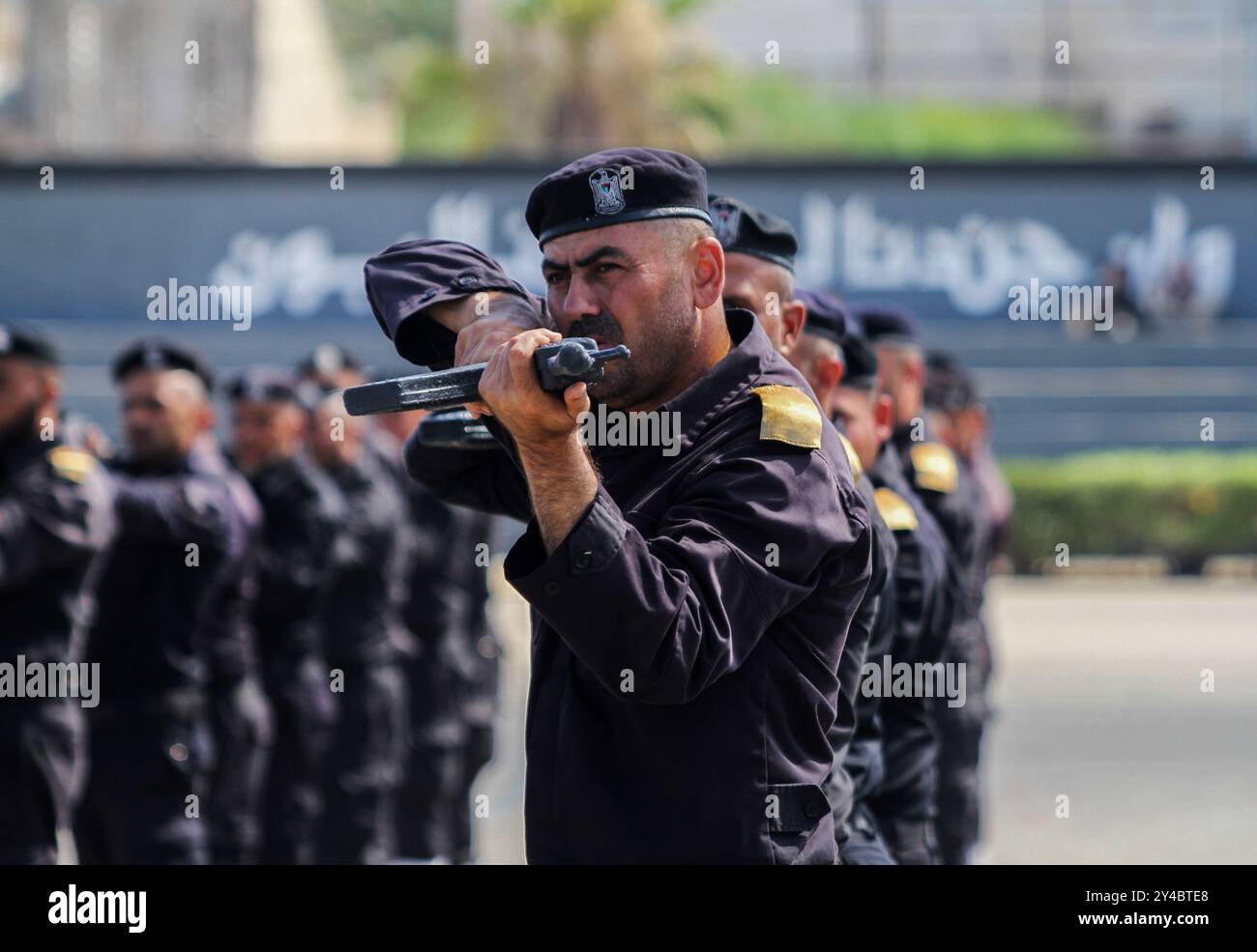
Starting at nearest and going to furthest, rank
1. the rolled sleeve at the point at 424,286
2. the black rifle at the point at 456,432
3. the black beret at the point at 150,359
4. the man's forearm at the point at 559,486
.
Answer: the man's forearm at the point at 559,486
the rolled sleeve at the point at 424,286
the black rifle at the point at 456,432
the black beret at the point at 150,359

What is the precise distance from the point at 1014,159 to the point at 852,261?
2.07m

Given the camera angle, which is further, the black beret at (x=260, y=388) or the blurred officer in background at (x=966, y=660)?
→ the black beret at (x=260, y=388)

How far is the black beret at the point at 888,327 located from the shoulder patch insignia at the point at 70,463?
102 inches

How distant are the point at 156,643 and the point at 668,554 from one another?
408cm

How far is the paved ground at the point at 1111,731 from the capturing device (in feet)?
27.7

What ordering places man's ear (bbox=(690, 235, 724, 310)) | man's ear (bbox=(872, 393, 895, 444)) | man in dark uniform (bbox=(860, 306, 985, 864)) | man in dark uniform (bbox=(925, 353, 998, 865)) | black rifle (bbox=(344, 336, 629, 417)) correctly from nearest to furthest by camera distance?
black rifle (bbox=(344, 336, 629, 417)) < man's ear (bbox=(690, 235, 724, 310)) < man's ear (bbox=(872, 393, 895, 444)) < man in dark uniform (bbox=(860, 306, 985, 864)) < man in dark uniform (bbox=(925, 353, 998, 865))

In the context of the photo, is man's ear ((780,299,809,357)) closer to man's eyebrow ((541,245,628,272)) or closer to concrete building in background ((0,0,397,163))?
man's eyebrow ((541,245,628,272))

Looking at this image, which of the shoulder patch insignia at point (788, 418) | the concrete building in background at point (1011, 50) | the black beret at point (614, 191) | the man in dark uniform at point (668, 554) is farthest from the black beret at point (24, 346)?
the concrete building in background at point (1011, 50)

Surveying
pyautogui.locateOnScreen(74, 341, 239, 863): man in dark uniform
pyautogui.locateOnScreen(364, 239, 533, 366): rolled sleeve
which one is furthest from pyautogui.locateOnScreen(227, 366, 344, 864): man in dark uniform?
pyautogui.locateOnScreen(364, 239, 533, 366): rolled sleeve

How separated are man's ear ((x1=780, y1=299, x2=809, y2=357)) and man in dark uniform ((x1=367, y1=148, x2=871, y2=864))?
3.10ft

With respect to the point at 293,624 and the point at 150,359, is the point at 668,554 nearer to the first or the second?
the point at 150,359

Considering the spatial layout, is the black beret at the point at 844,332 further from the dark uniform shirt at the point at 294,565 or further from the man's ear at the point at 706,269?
the dark uniform shirt at the point at 294,565

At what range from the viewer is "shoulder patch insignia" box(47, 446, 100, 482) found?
594 centimetres
